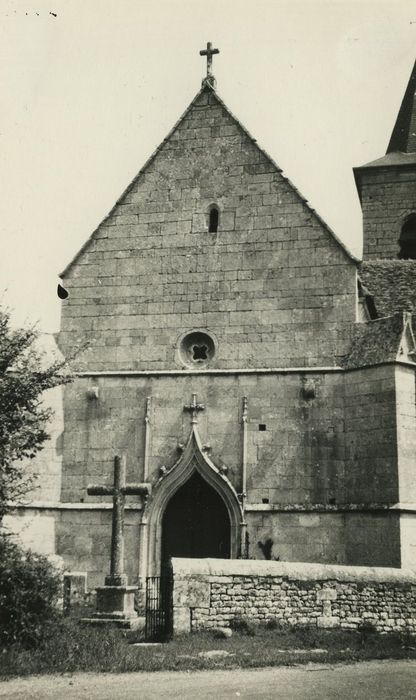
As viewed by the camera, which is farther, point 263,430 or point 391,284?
point 391,284

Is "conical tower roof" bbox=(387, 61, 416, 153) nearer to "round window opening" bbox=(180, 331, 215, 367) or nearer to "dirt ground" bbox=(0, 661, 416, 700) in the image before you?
"round window opening" bbox=(180, 331, 215, 367)

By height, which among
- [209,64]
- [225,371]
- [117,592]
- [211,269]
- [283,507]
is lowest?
[117,592]

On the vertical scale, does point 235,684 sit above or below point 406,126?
below

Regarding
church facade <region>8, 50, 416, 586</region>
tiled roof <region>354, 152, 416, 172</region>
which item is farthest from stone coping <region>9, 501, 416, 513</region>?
tiled roof <region>354, 152, 416, 172</region>

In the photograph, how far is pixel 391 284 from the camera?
2395cm

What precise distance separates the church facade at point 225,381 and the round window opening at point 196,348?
0.11ft

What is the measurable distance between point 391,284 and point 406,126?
15.4m

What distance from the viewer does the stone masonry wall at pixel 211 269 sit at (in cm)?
1938

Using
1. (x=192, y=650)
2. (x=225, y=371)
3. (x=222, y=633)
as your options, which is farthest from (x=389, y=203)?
(x=192, y=650)

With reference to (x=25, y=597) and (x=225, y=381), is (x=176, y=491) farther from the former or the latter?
(x=25, y=597)

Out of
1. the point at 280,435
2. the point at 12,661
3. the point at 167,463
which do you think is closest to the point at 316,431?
the point at 280,435

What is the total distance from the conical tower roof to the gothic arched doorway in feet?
71.9

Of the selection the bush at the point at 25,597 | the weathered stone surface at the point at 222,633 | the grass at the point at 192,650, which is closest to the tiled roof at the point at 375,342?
the grass at the point at 192,650

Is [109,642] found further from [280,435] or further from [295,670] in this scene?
[280,435]
